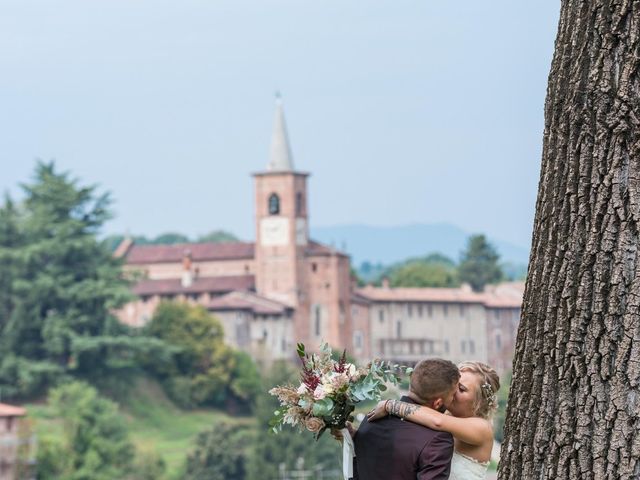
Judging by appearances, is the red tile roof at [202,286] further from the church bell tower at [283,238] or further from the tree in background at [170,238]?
the tree in background at [170,238]

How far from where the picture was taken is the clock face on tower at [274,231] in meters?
78.1

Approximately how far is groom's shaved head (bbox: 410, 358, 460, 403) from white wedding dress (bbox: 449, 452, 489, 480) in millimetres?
215

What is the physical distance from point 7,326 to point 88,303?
9.85 ft

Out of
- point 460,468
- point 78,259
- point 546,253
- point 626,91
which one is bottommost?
point 460,468

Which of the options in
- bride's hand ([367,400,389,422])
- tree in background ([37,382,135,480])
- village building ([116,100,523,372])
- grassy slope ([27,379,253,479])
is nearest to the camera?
bride's hand ([367,400,389,422])

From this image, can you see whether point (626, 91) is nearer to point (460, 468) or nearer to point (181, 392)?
point (460, 468)

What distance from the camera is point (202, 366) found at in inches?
2788

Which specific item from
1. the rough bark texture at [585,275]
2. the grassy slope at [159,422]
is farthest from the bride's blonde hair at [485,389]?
the grassy slope at [159,422]

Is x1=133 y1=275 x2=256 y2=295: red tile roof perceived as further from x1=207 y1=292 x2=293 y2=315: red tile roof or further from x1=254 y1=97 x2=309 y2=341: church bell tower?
x1=207 y1=292 x2=293 y2=315: red tile roof

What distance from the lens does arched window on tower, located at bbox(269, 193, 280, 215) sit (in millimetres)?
78938

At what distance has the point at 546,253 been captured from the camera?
14.1 ft

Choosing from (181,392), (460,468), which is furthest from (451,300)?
(460,468)

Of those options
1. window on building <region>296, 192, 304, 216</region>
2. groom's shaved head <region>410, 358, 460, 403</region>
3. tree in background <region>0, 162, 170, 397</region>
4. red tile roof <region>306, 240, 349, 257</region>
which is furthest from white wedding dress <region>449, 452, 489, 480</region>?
window on building <region>296, 192, 304, 216</region>

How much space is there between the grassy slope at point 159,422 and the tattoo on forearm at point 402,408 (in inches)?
2137
